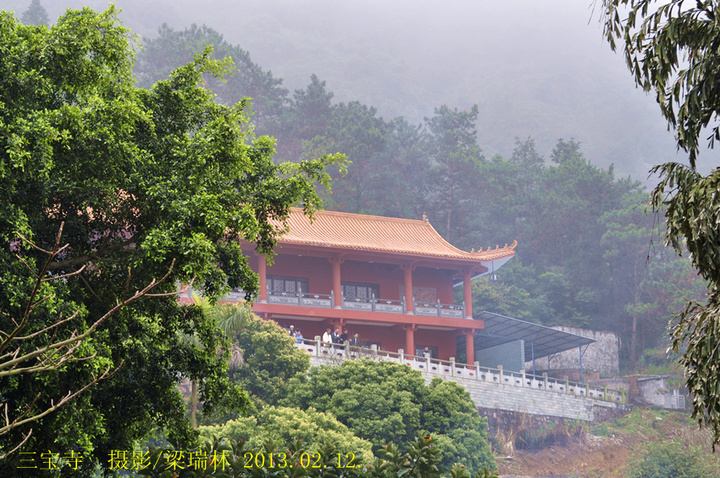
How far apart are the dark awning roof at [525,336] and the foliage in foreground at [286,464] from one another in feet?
80.5

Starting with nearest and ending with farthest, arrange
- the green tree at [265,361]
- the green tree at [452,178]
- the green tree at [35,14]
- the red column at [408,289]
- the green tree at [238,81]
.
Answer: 1. the green tree at [265,361]
2. the red column at [408,289]
3. the green tree at [452,178]
4. the green tree at [238,81]
5. the green tree at [35,14]

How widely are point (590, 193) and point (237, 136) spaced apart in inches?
1668

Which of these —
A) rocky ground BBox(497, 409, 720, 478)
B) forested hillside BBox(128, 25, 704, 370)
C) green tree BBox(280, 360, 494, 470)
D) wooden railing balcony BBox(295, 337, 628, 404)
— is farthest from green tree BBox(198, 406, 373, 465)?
forested hillside BBox(128, 25, 704, 370)

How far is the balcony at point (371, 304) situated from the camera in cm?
2856

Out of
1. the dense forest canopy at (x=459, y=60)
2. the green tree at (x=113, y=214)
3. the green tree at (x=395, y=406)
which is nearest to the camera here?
the green tree at (x=113, y=214)

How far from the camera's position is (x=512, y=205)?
51969 mm

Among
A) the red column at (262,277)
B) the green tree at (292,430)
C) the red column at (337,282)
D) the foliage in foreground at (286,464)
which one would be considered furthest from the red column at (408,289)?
the foliage in foreground at (286,464)

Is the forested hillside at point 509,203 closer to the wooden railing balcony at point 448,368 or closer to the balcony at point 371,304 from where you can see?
the wooden railing balcony at point 448,368

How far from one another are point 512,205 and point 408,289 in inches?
914

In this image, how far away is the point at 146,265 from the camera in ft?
28.4

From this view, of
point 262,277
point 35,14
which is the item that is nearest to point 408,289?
point 262,277

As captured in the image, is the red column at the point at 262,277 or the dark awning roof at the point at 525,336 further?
the dark awning roof at the point at 525,336

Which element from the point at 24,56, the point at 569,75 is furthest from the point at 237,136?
the point at 569,75

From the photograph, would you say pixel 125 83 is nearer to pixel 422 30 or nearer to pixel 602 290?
pixel 602 290
